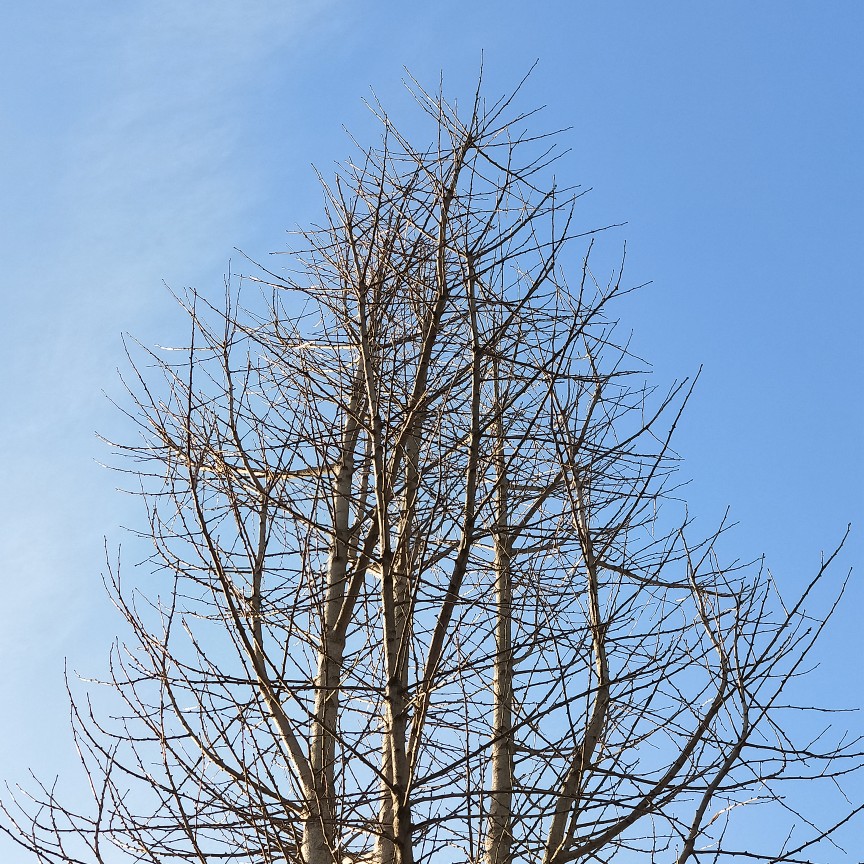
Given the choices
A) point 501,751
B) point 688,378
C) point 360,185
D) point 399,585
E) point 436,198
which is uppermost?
point 360,185

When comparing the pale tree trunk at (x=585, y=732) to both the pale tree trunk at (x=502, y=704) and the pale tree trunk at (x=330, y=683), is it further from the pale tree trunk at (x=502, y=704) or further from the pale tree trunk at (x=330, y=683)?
the pale tree trunk at (x=330, y=683)

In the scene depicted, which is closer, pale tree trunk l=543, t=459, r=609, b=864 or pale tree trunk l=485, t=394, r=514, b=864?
pale tree trunk l=543, t=459, r=609, b=864

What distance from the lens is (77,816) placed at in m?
3.30

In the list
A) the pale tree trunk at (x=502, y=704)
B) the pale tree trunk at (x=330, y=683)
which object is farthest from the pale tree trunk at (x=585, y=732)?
the pale tree trunk at (x=330, y=683)

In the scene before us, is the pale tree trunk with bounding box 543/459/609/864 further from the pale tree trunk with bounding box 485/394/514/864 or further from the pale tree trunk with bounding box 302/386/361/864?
the pale tree trunk with bounding box 302/386/361/864

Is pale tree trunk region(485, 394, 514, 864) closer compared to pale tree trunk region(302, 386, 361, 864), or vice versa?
pale tree trunk region(302, 386, 361, 864)

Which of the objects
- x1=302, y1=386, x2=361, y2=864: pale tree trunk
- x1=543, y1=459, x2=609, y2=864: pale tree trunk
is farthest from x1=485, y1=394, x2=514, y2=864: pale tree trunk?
x1=302, y1=386, x2=361, y2=864: pale tree trunk

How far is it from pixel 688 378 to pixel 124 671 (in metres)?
2.27

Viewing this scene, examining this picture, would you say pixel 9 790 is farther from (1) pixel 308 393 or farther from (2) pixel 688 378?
(2) pixel 688 378

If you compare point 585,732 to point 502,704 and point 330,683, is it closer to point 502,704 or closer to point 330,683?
point 502,704

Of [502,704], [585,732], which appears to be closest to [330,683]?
[502,704]

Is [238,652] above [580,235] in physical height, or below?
below

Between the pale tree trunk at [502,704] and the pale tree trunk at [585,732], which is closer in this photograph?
the pale tree trunk at [585,732]

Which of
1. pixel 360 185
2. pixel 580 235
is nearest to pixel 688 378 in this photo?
pixel 580 235
